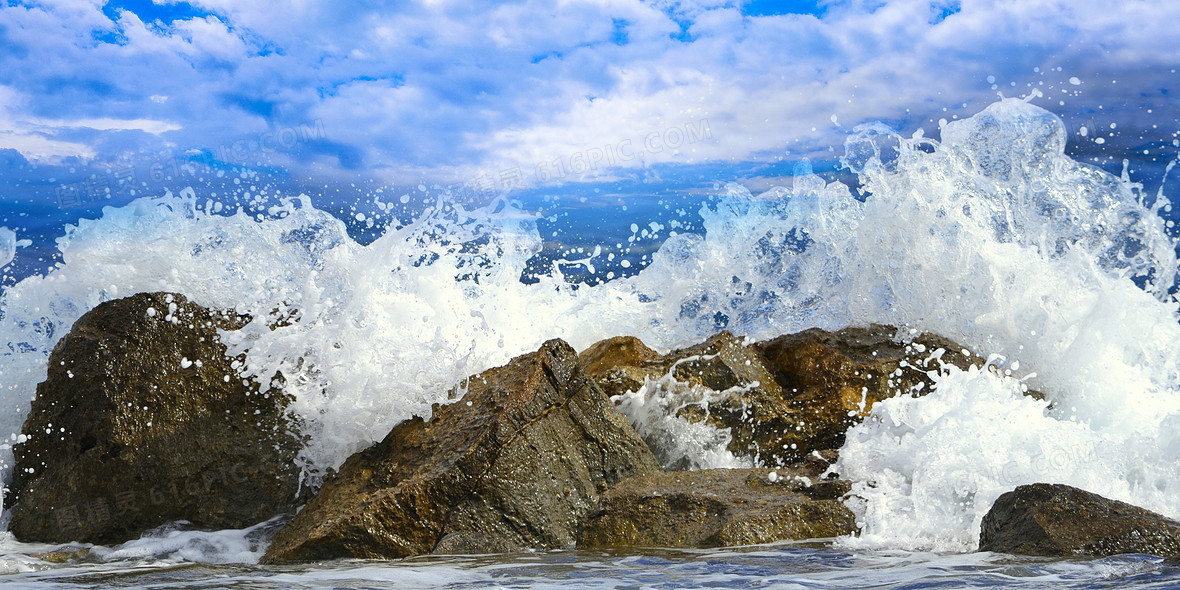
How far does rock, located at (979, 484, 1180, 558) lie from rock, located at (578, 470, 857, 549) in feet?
2.11

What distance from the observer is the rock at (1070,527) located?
10.5ft

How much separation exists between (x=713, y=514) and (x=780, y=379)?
197 cm

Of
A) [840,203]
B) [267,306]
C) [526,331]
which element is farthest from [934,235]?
[267,306]

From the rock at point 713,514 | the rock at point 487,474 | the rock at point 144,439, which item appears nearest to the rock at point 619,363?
the rock at point 487,474

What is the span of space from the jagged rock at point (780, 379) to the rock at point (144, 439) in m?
2.02

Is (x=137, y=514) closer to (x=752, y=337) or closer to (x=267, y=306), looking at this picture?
(x=267, y=306)

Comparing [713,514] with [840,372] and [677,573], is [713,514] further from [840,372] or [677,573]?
[840,372]

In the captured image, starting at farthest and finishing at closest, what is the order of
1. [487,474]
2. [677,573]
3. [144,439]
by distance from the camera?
1. [144,439]
2. [487,474]
3. [677,573]

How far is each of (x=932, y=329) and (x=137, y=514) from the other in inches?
203

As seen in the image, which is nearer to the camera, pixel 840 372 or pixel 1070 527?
pixel 1070 527

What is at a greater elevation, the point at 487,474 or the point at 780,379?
the point at 780,379

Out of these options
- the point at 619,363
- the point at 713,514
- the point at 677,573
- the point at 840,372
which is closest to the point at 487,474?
the point at 713,514

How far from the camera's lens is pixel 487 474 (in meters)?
4.17

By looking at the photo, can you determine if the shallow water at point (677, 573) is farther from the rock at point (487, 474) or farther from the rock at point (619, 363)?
the rock at point (619, 363)
